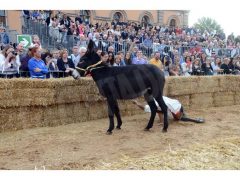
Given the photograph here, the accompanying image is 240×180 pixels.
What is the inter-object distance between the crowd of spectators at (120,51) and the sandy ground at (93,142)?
68.4 inches

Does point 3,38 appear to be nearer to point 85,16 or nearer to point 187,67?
point 187,67

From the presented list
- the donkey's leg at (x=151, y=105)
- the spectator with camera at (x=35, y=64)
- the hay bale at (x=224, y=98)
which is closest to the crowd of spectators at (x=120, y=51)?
the spectator with camera at (x=35, y=64)

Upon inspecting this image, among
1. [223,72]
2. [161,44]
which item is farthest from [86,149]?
[161,44]

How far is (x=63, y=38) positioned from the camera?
1496 centimetres

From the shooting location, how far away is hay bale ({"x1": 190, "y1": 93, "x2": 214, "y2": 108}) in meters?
12.3

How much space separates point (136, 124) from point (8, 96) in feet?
11.0

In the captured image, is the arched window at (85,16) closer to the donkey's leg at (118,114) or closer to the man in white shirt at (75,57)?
the man in white shirt at (75,57)

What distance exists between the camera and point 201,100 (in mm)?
12594

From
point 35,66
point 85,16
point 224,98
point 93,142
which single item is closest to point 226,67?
point 224,98

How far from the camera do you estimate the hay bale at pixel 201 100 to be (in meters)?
12.3

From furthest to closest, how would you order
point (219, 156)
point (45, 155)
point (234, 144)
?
point (45, 155)
point (234, 144)
point (219, 156)

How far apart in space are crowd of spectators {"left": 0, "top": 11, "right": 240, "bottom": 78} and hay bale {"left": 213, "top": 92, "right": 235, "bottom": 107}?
5.63 ft

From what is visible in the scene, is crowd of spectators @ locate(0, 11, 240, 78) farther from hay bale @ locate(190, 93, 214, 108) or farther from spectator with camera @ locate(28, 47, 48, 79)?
hay bale @ locate(190, 93, 214, 108)

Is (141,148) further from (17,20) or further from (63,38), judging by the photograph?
(17,20)
